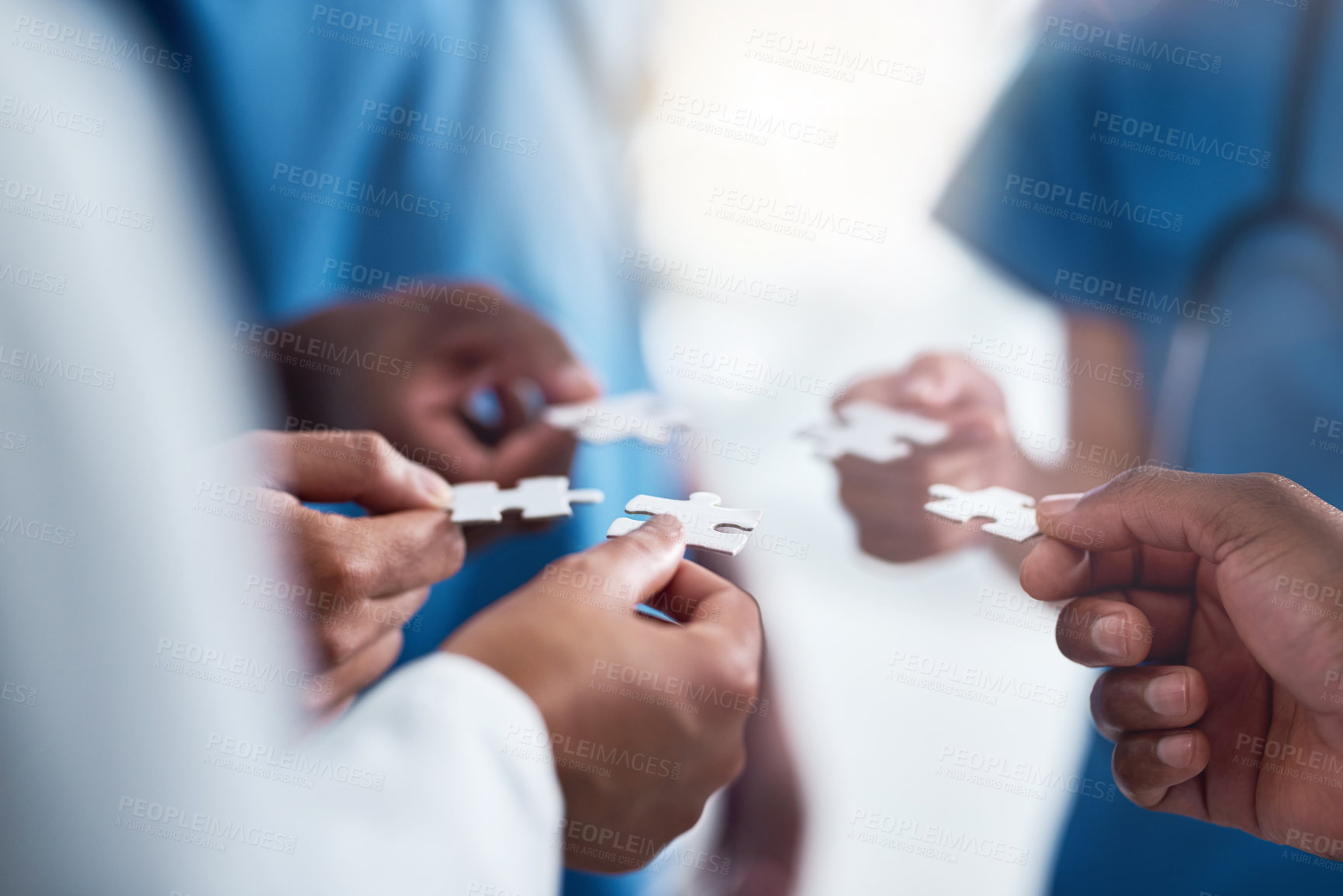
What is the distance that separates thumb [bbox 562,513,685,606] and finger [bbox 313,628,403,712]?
30 centimetres

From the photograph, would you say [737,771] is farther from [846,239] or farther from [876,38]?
[876,38]

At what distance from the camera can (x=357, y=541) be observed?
97 cm

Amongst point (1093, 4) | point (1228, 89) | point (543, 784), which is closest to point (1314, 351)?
point (1228, 89)

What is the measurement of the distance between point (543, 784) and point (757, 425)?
2.57 feet

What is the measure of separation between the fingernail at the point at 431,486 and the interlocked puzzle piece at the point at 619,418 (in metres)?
0.25

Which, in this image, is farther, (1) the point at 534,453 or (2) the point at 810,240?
(2) the point at 810,240

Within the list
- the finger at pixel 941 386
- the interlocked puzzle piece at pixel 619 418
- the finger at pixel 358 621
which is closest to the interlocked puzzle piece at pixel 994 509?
the finger at pixel 941 386

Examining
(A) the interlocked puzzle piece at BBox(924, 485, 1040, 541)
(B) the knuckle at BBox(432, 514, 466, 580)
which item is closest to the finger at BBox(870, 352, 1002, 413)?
(A) the interlocked puzzle piece at BBox(924, 485, 1040, 541)

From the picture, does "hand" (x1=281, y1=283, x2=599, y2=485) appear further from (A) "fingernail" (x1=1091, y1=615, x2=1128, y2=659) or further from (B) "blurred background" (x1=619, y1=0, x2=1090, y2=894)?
(A) "fingernail" (x1=1091, y1=615, x2=1128, y2=659)

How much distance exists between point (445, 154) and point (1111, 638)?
1281 millimetres

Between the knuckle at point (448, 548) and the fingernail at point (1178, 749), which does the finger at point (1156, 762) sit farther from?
the knuckle at point (448, 548)

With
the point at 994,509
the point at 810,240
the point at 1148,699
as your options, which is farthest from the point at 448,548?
the point at 810,240

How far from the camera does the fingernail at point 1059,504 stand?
3.08 ft

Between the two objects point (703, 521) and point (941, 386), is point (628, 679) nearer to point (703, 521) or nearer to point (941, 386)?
point (703, 521)
